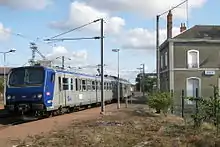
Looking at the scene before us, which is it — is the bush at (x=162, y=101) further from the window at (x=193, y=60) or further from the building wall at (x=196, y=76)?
the window at (x=193, y=60)

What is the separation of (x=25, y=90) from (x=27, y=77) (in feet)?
2.72

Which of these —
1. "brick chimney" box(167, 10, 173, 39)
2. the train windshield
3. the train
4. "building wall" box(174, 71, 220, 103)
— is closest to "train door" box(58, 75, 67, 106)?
the train

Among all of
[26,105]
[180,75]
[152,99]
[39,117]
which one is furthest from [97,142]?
[180,75]

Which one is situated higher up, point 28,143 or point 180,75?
point 180,75

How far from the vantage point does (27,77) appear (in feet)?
77.2

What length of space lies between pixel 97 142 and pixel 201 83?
40184 mm

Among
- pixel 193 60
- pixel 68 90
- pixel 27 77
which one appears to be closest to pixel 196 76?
pixel 193 60

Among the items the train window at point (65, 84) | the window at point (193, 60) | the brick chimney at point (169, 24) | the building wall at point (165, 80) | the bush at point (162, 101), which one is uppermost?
the brick chimney at point (169, 24)

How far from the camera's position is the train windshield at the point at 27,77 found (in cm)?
2332

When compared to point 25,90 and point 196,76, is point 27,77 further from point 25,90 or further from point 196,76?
point 196,76

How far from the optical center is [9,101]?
2322cm

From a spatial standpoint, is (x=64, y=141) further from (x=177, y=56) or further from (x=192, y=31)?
(x=192, y=31)

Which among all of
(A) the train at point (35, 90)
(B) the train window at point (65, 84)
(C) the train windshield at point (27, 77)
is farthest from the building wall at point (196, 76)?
(C) the train windshield at point (27, 77)

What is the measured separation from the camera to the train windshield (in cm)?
2332
